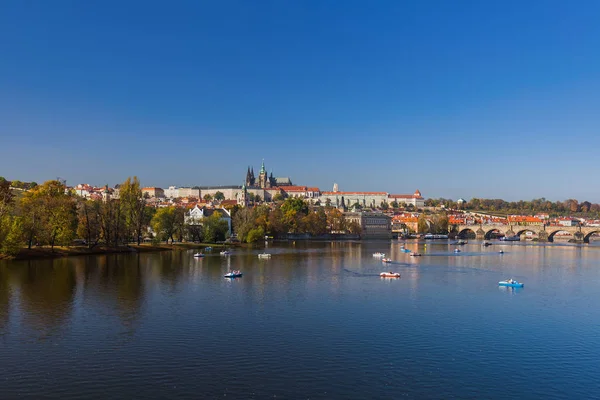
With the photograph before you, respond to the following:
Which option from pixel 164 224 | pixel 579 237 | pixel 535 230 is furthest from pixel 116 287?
pixel 535 230

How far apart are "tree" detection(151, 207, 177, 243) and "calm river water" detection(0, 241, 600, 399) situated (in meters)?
29.0

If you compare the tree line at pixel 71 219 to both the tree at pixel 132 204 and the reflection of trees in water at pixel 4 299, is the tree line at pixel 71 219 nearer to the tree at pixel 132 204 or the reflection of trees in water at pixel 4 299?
the tree at pixel 132 204

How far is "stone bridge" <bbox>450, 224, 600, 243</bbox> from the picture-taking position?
114m

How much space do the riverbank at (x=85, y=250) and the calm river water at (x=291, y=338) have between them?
34.4 feet

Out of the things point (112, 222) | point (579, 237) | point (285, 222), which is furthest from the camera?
point (579, 237)

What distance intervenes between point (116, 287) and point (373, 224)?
119 meters

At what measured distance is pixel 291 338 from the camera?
73.2ft

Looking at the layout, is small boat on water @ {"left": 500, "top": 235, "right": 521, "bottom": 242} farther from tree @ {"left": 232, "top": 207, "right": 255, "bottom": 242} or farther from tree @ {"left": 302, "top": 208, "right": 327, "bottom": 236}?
tree @ {"left": 232, "top": 207, "right": 255, "bottom": 242}

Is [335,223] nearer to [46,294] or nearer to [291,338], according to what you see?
[46,294]

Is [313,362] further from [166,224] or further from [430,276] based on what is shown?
[166,224]

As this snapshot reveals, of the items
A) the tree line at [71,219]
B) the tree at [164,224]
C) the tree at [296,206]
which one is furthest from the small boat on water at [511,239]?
the tree at [164,224]

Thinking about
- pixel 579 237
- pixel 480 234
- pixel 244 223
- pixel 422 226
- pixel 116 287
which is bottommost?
pixel 480 234

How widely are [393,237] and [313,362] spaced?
12951 cm

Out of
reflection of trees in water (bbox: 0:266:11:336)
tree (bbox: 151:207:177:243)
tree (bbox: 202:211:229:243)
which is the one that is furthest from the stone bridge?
reflection of trees in water (bbox: 0:266:11:336)
